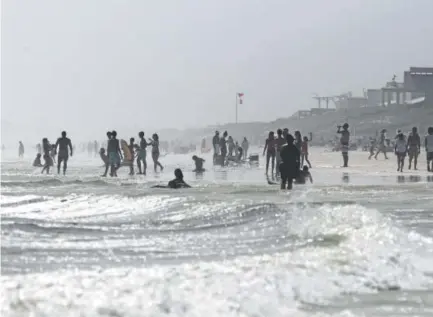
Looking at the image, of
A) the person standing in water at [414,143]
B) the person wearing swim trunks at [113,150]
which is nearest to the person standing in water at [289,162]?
the person wearing swim trunks at [113,150]

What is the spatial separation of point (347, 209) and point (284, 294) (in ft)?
17.1

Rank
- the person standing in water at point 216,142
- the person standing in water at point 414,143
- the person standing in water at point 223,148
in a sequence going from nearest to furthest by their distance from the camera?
the person standing in water at point 414,143
the person standing in water at point 223,148
the person standing in water at point 216,142

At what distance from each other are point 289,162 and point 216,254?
6.86 metres

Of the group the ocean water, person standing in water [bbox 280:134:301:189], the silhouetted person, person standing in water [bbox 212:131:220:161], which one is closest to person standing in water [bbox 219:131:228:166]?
person standing in water [bbox 212:131:220:161]

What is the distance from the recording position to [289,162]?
14016 millimetres

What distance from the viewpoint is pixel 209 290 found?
5535 mm

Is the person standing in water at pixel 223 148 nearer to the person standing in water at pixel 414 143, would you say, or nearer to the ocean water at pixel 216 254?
→ the person standing in water at pixel 414 143

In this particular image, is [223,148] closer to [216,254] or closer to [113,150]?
[113,150]

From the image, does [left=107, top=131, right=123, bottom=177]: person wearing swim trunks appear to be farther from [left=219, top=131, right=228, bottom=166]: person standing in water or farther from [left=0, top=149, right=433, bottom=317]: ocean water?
[left=219, top=131, right=228, bottom=166]: person standing in water

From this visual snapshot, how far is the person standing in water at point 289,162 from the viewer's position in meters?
14.0

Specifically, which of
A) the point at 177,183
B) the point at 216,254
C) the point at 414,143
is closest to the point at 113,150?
the point at 177,183

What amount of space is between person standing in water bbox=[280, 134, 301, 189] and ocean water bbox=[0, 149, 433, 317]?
87 cm

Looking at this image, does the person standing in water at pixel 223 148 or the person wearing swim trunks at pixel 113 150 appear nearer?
the person wearing swim trunks at pixel 113 150

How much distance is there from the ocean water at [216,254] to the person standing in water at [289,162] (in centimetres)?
87
